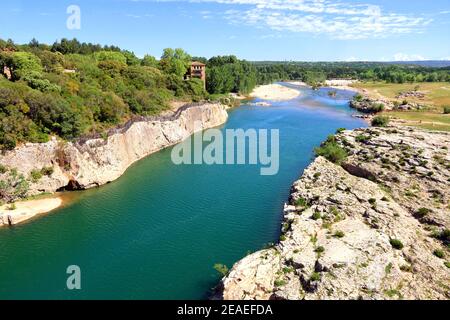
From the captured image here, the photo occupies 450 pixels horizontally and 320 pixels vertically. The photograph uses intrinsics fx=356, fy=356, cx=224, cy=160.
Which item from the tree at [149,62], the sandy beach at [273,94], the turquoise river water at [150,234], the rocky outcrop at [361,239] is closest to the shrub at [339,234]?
the rocky outcrop at [361,239]

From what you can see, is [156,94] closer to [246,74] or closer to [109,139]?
[109,139]

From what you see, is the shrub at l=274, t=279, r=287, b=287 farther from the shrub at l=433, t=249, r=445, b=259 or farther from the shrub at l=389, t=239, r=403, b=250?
the shrub at l=433, t=249, r=445, b=259

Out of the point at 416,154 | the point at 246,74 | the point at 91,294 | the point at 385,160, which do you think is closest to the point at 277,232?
the point at 91,294

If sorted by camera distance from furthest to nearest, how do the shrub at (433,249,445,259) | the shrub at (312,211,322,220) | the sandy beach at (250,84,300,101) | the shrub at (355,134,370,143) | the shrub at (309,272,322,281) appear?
1. the sandy beach at (250,84,300,101)
2. the shrub at (355,134,370,143)
3. the shrub at (312,211,322,220)
4. the shrub at (433,249,445,259)
5. the shrub at (309,272,322,281)

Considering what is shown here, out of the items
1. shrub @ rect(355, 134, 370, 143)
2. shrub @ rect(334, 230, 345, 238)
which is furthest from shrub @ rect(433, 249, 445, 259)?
shrub @ rect(355, 134, 370, 143)

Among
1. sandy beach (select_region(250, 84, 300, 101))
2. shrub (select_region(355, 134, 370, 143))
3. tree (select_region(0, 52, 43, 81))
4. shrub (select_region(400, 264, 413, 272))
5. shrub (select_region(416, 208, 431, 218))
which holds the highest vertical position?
tree (select_region(0, 52, 43, 81))

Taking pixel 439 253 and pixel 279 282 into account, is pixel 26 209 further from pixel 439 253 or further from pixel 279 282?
pixel 439 253
